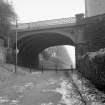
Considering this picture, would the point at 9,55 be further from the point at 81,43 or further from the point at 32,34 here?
the point at 81,43

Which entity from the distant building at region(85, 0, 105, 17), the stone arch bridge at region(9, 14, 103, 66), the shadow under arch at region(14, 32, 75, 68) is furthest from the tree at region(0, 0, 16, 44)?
the distant building at region(85, 0, 105, 17)

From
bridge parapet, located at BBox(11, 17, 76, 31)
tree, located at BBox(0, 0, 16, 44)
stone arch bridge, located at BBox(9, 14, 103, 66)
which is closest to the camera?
stone arch bridge, located at BBox(9, 14, 103, 66)

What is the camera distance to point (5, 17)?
3272 cm

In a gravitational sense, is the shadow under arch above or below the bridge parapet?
below

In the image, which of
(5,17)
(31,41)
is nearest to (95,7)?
(31,41)

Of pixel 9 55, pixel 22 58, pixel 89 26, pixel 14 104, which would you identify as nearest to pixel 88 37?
pixel 89 26

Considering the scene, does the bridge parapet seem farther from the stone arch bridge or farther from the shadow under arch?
the shadow under arch

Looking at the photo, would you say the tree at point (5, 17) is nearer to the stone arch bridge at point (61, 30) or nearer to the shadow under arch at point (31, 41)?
the stone arch bridge at point (61, 30)

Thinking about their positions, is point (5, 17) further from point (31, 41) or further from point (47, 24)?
point (47, 24)

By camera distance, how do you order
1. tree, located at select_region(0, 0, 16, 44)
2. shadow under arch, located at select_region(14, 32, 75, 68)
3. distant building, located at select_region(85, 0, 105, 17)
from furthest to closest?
distant building, located at select_region(85, 0, 105, 17)
shadow under arch, located at select_region(14, 32, 75, 68)
tree, located at select_region(0, 0, 16, 44)

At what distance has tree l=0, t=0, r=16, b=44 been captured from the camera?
105 feet

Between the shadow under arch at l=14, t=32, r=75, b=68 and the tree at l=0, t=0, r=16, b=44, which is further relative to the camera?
the shadow under arch at l=14, t=32, r=75, b=68

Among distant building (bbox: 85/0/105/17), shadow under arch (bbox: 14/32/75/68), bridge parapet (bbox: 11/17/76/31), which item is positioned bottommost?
shadow under arch (bbox: 14/32/75/68)

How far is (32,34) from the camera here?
106ft
